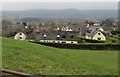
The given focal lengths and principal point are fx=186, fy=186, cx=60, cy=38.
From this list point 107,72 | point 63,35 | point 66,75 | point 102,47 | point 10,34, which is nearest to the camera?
point 66,75

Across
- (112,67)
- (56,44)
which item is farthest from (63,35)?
(112,67)

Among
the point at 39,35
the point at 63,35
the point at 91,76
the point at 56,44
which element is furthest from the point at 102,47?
the point at 91,76

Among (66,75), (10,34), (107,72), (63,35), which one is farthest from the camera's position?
(10,34)

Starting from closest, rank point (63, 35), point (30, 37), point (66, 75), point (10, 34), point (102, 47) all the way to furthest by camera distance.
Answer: point (66, 75) → point (102, 47) → point (63, 35) → point (30, 37) → point (10, 34)

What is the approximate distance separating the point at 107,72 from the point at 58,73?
3.69 m

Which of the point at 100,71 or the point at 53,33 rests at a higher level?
the point at 53,33

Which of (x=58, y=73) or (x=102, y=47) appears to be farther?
(x=102, y=47)

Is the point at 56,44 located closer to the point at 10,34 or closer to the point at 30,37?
the point at 30,37

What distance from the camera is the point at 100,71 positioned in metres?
12.6

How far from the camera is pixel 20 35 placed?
4803cm

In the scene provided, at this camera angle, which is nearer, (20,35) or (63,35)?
(63,35)

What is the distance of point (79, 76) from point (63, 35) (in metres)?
29.3

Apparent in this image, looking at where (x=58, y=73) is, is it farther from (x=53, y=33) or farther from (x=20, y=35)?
(x=20, y=35)

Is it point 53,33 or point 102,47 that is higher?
point 53,33
